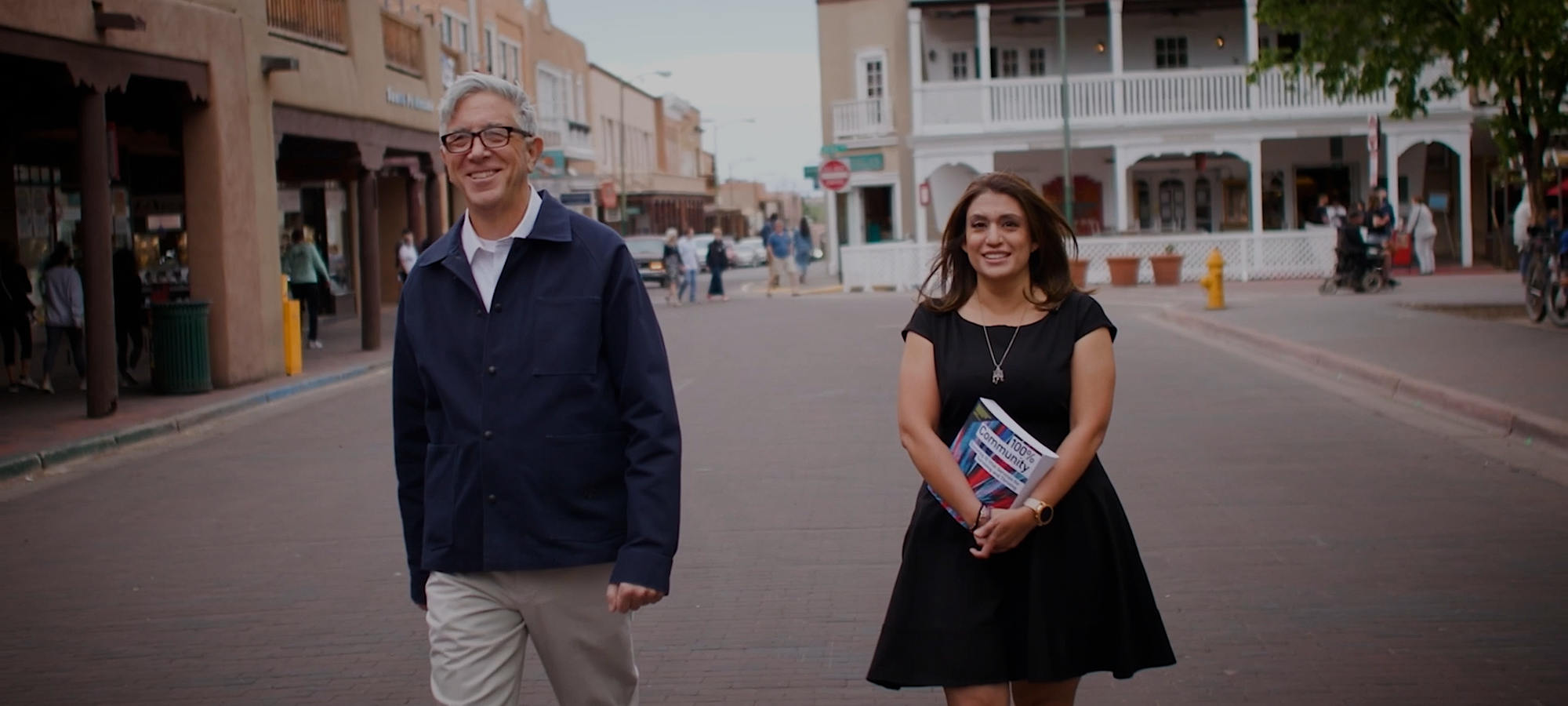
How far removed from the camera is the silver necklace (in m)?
3.99

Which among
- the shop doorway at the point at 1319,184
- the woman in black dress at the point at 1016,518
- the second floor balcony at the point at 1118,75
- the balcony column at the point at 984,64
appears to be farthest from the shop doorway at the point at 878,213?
the woman in black dress at the point at 1016,518

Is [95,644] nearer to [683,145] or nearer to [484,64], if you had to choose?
[484,64]

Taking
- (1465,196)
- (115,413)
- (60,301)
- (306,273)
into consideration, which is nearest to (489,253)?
(115,413)

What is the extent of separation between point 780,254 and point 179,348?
1018 inches

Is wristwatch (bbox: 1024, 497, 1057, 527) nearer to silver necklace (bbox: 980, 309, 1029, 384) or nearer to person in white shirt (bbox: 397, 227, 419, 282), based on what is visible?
silver necklace (bbox: 980, 309, 1029, 384)

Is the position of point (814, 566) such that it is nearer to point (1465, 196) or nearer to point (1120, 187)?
point (1120, 187)

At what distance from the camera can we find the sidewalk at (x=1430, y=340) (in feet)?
42.0

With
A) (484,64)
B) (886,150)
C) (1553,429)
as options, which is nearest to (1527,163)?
(1553,429)

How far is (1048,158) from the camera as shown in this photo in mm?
42000

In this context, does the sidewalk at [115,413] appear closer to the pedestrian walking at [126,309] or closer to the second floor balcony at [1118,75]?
the pedestrian walking at [126,309]

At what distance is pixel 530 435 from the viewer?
3.64m

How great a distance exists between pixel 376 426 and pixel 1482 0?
12.9 meters

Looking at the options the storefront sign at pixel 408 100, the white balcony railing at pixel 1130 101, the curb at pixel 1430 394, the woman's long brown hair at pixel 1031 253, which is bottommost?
the curb at pixel 1430 394

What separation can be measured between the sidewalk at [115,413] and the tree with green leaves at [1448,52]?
1228 cm
